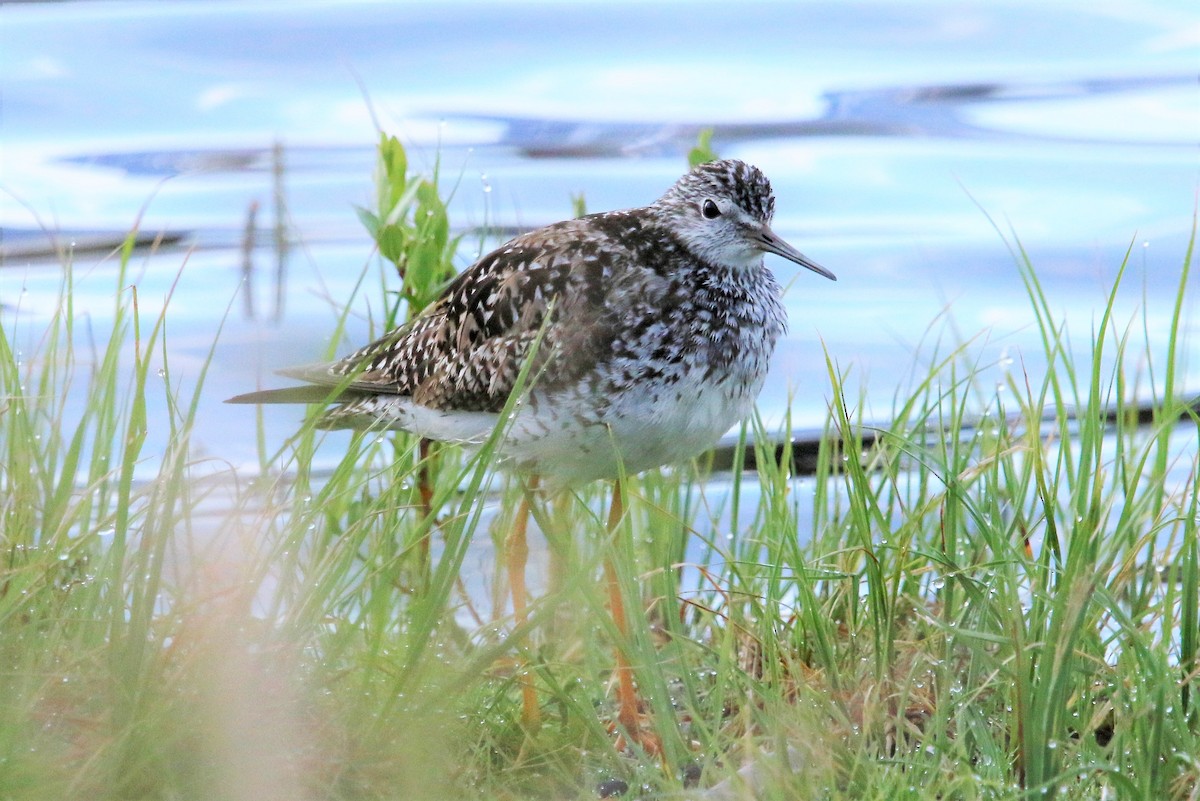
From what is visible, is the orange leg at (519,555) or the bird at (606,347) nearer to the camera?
the bird at (606,347)

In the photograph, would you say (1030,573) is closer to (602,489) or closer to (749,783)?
(749,783)

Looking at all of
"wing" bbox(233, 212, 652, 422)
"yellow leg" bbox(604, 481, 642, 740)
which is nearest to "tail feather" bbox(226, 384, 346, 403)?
"wing" bbox(233, 212, 652, 422)

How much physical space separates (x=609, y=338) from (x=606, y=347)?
0.11 feet

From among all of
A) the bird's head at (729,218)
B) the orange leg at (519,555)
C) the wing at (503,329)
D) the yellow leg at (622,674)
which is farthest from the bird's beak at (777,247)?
the orange leg at (519,555)

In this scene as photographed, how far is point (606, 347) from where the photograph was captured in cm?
446

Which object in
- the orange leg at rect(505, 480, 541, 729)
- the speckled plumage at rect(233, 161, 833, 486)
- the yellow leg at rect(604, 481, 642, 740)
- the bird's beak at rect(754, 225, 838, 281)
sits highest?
the bird's beak at rect(754, 225, 838, 281)

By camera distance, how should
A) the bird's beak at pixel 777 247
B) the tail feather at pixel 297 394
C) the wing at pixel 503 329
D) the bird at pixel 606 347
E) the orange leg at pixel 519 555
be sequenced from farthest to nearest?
the tail feather at pixel 297 394 < the orange leg at pixel 519 555 < the bird's beak at pixel 777 247 < the wing at pixel 503 329 < the bird at pixel 606 347

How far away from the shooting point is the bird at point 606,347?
4445 mm

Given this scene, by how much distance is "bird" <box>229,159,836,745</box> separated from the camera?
4.45m

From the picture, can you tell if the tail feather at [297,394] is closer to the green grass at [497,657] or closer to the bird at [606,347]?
the bird at [606,347]

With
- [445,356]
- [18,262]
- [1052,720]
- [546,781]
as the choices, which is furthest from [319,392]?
[18,262]

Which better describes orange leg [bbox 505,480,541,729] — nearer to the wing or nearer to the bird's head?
the wing

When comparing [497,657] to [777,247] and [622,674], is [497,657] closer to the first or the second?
[622,674]

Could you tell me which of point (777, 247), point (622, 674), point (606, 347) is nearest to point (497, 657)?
point (622, 674)
